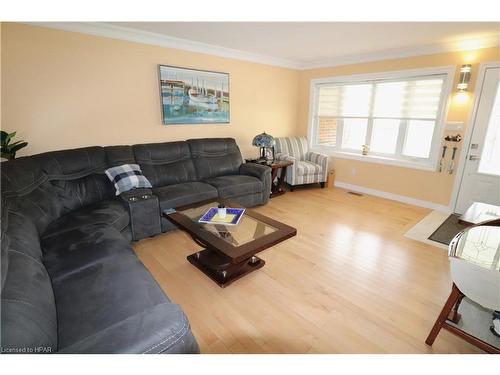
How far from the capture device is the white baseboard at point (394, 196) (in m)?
3.71

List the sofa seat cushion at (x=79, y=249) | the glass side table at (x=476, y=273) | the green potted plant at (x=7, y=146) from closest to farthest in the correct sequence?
the glass side table at (x=476, y=273), the sofa seat cushion at (x=79, y=249), the green potted plant at (x=7, y=146)

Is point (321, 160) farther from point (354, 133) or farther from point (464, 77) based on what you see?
point (464, 77)

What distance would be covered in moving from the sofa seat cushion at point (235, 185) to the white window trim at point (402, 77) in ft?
6.92

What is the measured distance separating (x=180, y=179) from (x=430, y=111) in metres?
3.76

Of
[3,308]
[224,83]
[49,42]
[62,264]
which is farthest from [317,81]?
[3,308]

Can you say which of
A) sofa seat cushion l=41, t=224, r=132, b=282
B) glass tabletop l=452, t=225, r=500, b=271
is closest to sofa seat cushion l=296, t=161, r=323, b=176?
glass tabletop l=452, t=225, r=500, b=271

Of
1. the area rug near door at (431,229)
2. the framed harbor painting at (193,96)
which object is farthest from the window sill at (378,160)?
the framed harbor painting at (193,96)

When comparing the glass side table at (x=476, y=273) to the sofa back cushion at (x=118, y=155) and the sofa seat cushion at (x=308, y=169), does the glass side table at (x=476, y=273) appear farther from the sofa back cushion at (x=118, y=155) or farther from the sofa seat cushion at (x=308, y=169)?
the sofa back cushion at (x=118, y=155)

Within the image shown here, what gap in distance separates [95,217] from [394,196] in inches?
168

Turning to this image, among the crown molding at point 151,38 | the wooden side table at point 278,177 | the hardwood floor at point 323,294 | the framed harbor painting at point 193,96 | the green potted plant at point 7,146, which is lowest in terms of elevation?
the hardwood floor at point 323,294

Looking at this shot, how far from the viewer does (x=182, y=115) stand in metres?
3.64

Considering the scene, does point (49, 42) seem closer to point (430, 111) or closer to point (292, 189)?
point (292, 189)

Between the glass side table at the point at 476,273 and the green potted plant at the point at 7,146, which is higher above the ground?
the green potted plant at the point at 7,146

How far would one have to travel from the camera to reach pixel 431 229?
3.10m
